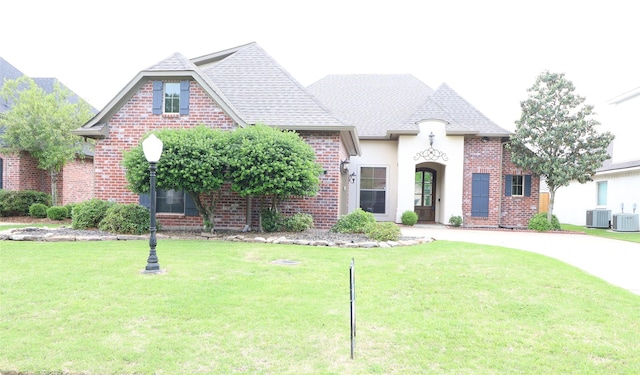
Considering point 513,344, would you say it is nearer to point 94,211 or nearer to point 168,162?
point 168,162

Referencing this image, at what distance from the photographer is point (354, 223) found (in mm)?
10875

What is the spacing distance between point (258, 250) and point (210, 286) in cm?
295

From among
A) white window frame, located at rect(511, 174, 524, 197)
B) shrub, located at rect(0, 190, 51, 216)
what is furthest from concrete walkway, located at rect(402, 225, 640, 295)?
shrub, located at rect(0, 190, 51, 216)

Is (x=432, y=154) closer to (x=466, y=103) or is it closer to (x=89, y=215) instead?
(x=466, y=103)

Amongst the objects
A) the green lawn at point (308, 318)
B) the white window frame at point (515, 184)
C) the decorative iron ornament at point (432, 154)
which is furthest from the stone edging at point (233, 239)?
the white window frame at point (515, 184)

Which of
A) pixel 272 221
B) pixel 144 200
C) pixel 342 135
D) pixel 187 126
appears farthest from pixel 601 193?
pixel 144 200

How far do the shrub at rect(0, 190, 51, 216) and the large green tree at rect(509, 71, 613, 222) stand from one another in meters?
20.2

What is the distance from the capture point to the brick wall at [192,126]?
11695 mm

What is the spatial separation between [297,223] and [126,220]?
4.44 metres

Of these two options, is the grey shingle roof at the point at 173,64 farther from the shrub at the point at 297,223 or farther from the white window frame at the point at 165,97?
the shrub at the point at 297,223

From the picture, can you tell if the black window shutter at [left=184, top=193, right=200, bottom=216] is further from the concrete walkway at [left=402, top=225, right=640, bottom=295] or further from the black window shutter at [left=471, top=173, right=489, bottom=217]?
the black window shutter at [left=471, top=173, right=489, bottom=217]

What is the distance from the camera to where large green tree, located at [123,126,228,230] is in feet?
30.5

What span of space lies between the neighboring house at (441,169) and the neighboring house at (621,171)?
14.7 ft

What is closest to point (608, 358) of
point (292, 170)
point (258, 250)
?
point (258, 250)
